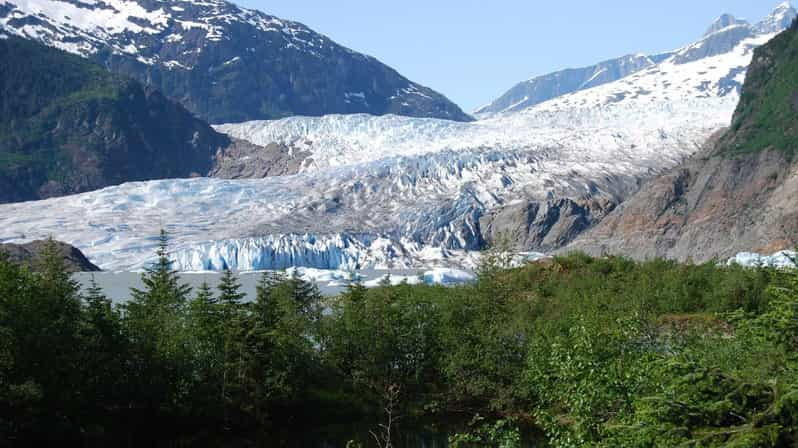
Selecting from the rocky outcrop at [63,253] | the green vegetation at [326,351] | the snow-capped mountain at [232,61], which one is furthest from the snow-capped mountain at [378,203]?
the snow-capped mountain at [232,61]

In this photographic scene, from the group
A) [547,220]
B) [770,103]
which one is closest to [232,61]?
[547,220]

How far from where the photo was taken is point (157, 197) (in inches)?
2852

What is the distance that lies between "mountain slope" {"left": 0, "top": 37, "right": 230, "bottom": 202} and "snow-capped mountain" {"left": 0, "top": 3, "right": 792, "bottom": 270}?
38.4 meters

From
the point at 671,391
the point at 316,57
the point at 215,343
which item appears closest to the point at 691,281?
the point at 215,343

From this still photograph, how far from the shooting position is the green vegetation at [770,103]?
64.8 metres

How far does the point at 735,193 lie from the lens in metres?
63.1

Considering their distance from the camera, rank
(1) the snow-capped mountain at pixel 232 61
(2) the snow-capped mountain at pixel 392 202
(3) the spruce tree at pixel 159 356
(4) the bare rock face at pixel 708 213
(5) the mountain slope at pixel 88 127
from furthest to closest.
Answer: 1. (1) the snow-capped mountain at pixel 232 61
2. (5) the mountain slope at pixel 88 127
3. (2) the snow-capped mountain at pixel 392 202
4. (4) the bare rock face at pixel 708 213
5. (3) the spruce tree at pixel 159 356

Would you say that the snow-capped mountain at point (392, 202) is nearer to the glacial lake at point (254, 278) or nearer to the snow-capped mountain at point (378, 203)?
the snow-capped mountain at point (378, 203)

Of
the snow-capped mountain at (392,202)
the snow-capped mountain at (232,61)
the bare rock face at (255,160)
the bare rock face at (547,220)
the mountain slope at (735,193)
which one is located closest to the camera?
the mountain slope at (735,193)

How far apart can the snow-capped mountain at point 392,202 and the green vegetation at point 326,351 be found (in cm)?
2942

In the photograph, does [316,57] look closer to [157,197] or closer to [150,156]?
[150,156]

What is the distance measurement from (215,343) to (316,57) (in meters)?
147

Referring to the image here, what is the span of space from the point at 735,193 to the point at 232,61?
389 ft

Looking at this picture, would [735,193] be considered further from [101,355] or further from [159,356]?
[101,355]
